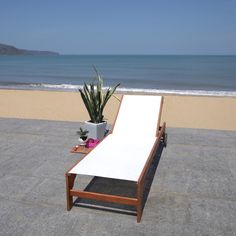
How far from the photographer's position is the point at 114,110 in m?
9.16

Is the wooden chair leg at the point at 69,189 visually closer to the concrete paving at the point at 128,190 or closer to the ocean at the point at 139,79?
the concrete paving at the point at 128,190

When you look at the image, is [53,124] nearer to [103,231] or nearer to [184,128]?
[184,128]

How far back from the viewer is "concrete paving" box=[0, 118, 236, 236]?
10.5ft

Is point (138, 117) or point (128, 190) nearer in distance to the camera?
point (128, 190)

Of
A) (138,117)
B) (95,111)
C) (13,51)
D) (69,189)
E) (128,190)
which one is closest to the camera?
(69,189)

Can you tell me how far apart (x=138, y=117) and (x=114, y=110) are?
3.42m

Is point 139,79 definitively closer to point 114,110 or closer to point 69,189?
point 114,110

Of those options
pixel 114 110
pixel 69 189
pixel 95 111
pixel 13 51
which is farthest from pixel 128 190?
pixel 13 51

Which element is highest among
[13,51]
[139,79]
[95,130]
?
[13,51]

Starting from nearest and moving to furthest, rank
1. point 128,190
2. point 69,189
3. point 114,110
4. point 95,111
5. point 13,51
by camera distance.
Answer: point 69,189
point 128,190
point 95,111
point 114,110
point 13,51

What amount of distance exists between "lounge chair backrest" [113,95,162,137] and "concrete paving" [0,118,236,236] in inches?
Answer: 18.3

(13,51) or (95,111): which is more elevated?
(13,51)

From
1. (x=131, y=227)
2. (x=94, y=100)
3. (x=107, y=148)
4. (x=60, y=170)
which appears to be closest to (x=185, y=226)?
(x=131, y=227)

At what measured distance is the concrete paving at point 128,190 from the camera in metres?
3.20
